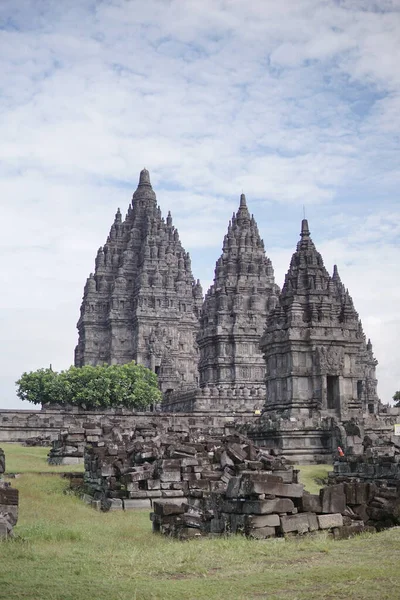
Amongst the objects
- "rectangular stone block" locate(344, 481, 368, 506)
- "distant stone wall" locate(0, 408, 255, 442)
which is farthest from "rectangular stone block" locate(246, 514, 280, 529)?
"distant stone wall" locate(0, 408, 255, 442)

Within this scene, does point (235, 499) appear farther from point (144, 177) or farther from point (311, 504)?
point (144, 177)

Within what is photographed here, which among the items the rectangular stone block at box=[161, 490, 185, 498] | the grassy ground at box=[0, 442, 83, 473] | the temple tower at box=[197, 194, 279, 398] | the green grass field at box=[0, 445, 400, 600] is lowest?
the green grass field at box=[0, 445, 400, 600]

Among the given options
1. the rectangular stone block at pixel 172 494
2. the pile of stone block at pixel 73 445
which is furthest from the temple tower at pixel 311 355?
the rectangular stone block at pixel 172 494

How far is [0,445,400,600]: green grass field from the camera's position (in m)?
9.46

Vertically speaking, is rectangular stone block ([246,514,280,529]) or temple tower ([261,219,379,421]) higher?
temple tower ([261,219,379,421])

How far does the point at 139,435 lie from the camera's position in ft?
101

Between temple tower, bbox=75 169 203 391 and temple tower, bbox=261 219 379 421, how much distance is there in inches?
1518

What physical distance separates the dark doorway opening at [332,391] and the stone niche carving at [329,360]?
74cm

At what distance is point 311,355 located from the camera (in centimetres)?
4309

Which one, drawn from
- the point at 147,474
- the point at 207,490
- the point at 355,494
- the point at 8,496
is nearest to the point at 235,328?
the point at 147,474

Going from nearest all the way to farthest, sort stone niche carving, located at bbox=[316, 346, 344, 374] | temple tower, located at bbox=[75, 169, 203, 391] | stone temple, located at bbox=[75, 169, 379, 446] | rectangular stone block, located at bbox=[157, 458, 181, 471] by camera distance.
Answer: rectangular stone block, located at bbox=[157, 458, 181, 471]
stone niche carving, located at bbox=[316, 346, 344, 374]
stone temple, located at bbox=[75, 169, 379, 446]
temple tower, located at bbox=[75, 169, 203, 391]

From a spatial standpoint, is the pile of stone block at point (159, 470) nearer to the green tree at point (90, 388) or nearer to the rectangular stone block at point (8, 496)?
the rectangular stone block at point (8, 496)

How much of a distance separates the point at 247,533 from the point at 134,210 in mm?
88622

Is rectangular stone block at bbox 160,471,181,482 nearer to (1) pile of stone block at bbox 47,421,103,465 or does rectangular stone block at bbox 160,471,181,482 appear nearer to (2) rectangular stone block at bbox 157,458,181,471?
(2) rectangular stone block at bbox 157,458,181,471
